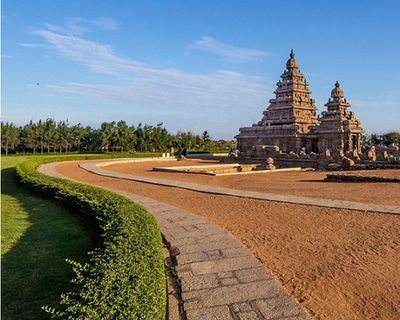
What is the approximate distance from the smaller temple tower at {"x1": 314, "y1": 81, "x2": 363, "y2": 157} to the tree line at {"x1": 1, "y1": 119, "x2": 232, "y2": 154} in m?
29.8

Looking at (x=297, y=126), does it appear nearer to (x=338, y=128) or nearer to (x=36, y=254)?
(x=338, y=128)

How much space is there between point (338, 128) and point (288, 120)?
7040 mm

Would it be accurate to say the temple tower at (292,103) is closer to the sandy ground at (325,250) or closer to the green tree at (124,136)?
the green tree at (124,136)

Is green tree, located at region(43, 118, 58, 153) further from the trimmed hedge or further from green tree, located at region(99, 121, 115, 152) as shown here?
the trimmed hedge

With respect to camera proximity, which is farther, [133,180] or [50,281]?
[133,180]

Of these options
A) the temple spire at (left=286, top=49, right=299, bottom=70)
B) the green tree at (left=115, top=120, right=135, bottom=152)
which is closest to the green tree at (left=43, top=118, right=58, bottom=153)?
the green tree at (left=115, top=120, right=135, bottom=152)

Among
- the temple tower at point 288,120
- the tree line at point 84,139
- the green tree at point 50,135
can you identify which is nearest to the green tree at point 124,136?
the tree line at point 84,139

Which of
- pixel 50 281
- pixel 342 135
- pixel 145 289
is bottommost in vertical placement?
pixel 50 281

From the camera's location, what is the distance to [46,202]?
1252 centimetres

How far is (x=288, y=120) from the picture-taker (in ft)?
146

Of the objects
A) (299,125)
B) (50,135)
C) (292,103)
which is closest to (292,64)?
(292,103)

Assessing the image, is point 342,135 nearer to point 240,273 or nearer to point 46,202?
point 46,202

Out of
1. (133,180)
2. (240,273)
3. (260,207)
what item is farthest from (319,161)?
(240,273)

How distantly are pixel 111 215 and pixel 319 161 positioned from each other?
1008 inches
